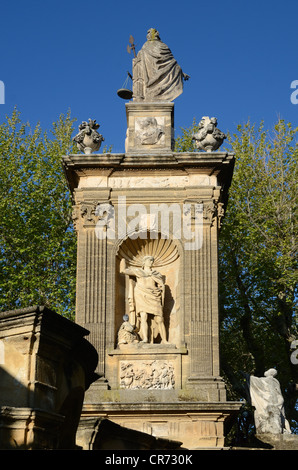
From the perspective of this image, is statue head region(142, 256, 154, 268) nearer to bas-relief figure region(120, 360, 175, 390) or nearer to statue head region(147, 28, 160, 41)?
bas-relief figure region(120, 360, 175, 390)

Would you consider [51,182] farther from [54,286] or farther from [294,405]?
[294,405]

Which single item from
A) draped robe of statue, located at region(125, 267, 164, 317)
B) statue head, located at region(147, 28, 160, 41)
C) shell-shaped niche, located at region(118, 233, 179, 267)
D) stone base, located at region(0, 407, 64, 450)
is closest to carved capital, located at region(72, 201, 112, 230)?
shell-shaped niche, located at region(118, 233, 179, 267)

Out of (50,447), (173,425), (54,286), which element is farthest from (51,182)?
(50,447)

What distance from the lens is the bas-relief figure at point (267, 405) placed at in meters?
19.9

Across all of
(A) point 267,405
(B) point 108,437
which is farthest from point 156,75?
(B) point 108,437

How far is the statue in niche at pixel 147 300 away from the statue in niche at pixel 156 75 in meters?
4.22

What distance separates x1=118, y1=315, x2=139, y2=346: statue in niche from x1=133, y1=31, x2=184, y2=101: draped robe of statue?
18.5 ft

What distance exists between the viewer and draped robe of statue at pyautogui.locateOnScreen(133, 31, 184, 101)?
2217 centimetres

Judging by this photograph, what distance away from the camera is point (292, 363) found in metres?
27.3

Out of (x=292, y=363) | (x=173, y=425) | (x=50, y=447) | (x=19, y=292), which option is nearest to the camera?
(x=50, y=447)

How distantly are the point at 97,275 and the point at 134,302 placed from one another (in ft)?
3.23

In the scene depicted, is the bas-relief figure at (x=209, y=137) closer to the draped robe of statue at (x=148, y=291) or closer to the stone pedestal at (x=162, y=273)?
the stone pedestal at (x=162, y=273)

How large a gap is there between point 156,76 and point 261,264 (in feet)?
28.9

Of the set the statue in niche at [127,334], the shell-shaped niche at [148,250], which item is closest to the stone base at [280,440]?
the statue in niche at [127,334]
